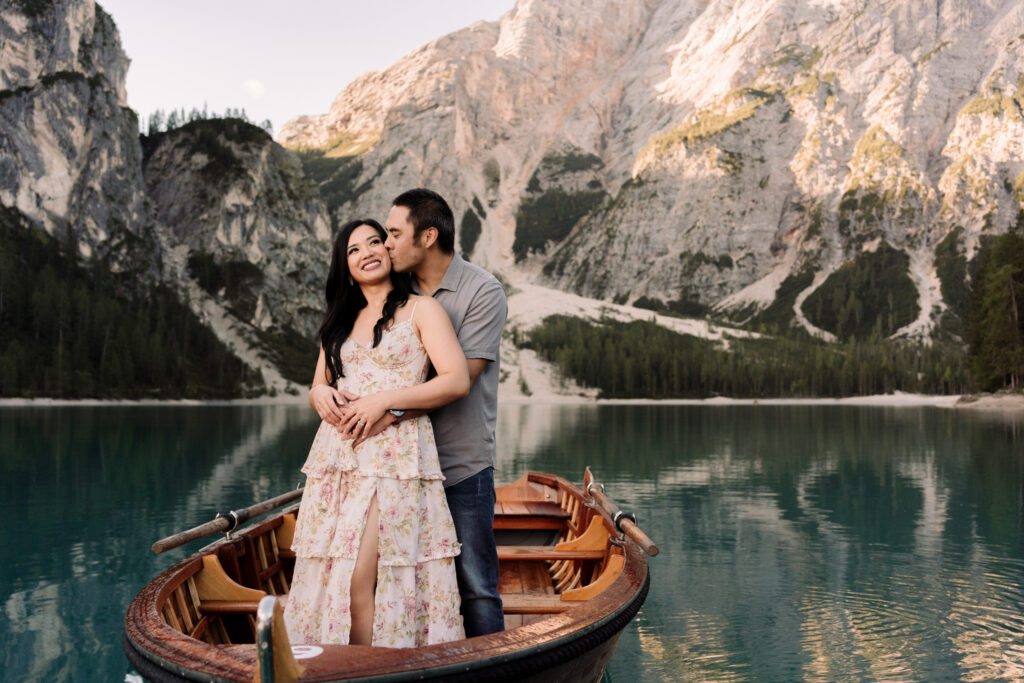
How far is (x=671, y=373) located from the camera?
142000 millimetres

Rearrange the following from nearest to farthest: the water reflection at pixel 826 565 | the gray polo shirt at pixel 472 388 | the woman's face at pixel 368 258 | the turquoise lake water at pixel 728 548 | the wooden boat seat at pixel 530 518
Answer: the woman's face at pixel 368 258
the gray polo shirt at pixel 472 388
the water reflection at pixel 826 565
the turquoise lake water at pixel 728 548
the wooden boat seat at pixel 530 518

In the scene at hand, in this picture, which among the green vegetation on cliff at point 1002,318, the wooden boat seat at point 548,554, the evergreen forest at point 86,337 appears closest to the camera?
the wooden boat seat at point 548,554

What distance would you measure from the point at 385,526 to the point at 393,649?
623 mm

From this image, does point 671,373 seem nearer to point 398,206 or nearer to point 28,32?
point 28,32

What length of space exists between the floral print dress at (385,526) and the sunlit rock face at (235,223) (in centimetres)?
13460

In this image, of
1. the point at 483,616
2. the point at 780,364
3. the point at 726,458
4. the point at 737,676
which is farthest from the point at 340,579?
the point at 780,364

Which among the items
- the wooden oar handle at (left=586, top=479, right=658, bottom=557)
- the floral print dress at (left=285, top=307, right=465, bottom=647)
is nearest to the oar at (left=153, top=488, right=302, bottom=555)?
the floral print dress at (left=285, top=307, right=465, bottom=647)

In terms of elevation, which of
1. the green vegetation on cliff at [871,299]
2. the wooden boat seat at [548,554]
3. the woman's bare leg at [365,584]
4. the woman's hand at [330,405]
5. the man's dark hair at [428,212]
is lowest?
the wooden boat seat at [548,554]

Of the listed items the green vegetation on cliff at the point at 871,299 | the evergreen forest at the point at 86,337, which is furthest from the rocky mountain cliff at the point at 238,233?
the green vegetation on cliff at the point at 871,299

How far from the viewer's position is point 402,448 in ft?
14.3

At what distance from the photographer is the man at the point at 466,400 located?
15.4 feet

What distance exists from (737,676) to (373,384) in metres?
7.14

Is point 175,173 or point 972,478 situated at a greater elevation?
point 175,173

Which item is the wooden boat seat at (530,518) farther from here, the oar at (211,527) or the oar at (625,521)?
the oar at (211,527)
